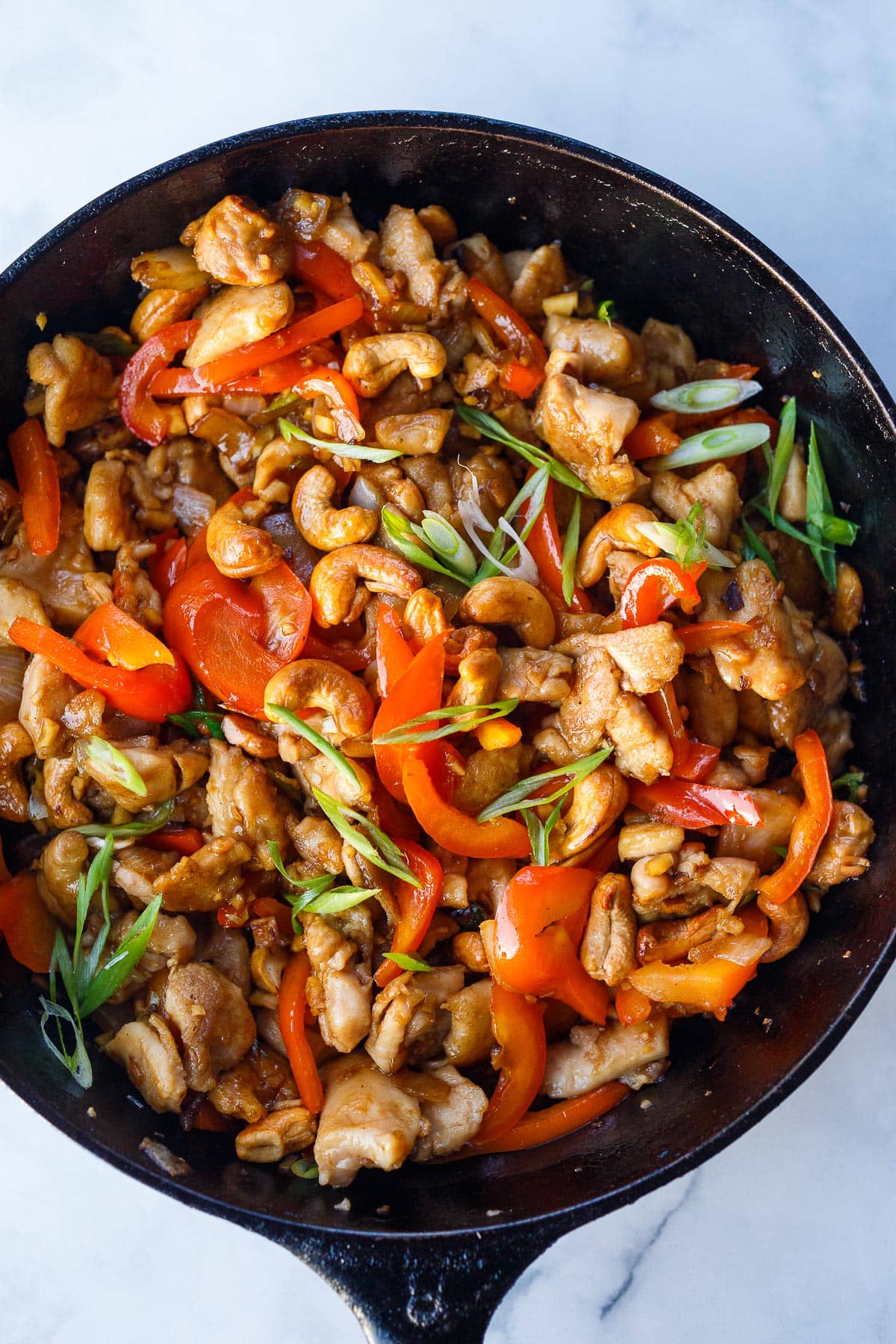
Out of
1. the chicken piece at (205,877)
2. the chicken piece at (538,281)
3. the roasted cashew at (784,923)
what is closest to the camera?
the chicken piece at (205,877)

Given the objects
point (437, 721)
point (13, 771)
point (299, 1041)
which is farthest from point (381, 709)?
point (13, 771)

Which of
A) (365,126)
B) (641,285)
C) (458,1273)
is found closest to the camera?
(458,1273)

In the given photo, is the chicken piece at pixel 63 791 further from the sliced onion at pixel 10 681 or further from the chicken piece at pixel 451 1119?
the chicken piece at pixel 451 1119

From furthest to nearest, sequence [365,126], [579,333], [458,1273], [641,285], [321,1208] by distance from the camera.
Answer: [641,285] → [579,333] → [365,126] → [321,1208] → [458,1273]

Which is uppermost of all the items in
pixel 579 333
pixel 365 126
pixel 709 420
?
pixel 365 126

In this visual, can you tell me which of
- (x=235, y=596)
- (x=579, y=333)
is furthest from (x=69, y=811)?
(x=579, y=333)

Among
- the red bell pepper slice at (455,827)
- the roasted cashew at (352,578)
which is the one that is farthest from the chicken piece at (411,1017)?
the roasted cashew at (352,578)

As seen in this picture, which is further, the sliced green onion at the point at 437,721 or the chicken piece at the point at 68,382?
the chicken piece at the point at 68,382

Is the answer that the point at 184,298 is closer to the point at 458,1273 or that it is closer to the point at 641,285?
the point at 641,285
